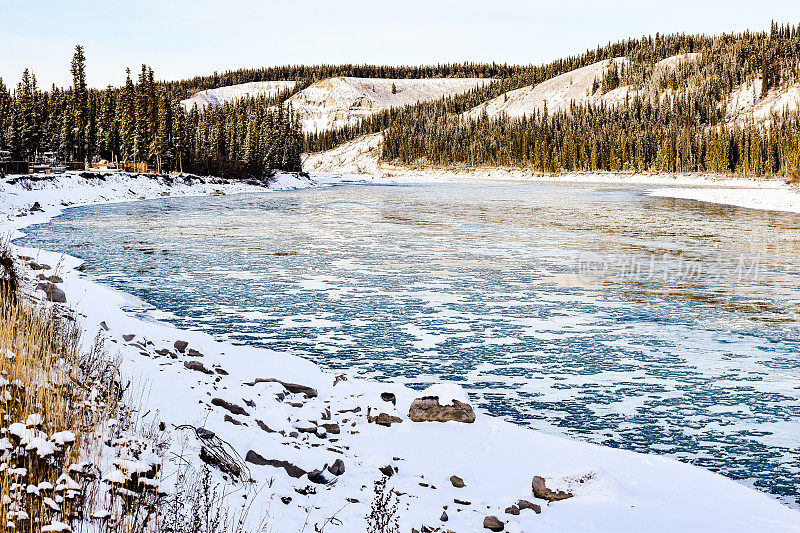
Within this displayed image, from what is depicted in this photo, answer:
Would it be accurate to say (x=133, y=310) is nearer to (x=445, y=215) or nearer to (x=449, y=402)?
(x=449, y=402)

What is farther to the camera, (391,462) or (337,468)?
(391,462)

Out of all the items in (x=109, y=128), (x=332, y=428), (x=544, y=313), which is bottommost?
(x=332, y=428)

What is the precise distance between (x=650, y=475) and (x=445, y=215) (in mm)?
45756

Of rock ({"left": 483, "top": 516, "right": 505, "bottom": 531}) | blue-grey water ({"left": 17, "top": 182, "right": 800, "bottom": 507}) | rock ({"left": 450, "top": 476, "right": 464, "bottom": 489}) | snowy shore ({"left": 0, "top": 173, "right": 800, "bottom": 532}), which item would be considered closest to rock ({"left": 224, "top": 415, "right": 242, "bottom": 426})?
snowy shore ({"left": 0, "top": 173, "right": 800, "bottom": 532})

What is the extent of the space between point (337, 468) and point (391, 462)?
3.27 feet

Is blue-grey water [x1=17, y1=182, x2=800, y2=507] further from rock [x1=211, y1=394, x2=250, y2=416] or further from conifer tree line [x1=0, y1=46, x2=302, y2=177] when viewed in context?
conifer tree line [x1=0, y1=46, x2=302, y2=177]

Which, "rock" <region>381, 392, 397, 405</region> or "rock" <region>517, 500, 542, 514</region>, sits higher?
"rock" <region>381, 392, 397, 405</region>

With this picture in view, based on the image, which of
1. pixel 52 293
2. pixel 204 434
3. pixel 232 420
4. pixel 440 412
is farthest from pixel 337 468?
pixel 52 293

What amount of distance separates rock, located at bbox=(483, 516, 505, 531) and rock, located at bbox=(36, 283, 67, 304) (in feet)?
38.4

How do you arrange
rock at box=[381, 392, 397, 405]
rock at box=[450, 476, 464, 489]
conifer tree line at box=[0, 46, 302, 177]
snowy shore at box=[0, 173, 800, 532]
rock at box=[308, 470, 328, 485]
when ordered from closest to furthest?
snowy shore at box=[0, 173, 800, 532] < rock at box=[308, 470, 328, 485] < rock at box=[450, 476, 464, 489] < rock at box=[381, 392, 397, 405] < conifer tree line at box=[0, 46, 302, 177]

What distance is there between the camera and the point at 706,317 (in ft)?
58.7

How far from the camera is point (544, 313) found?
18672 millimetres

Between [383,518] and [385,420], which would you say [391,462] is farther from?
[383,518]

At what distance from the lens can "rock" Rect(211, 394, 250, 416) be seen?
999cm
